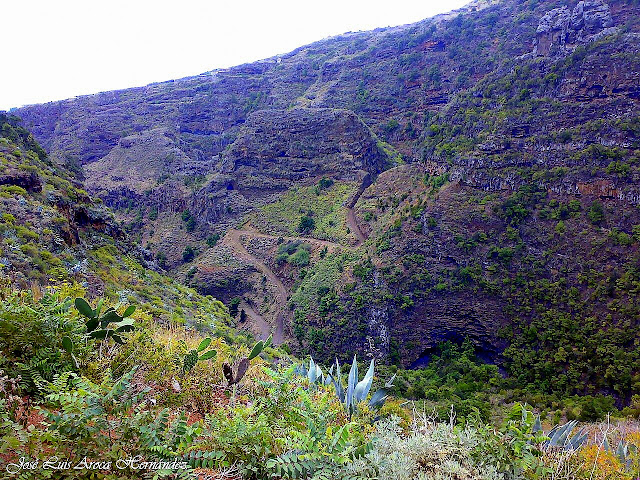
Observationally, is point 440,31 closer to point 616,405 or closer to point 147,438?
point 616,405

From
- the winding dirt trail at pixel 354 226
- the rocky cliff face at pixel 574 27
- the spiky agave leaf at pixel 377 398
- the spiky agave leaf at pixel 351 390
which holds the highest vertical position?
the rocky cliff face at pixel 574 27

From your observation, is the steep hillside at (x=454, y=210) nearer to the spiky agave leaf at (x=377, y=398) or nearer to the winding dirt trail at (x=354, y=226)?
the winding dirt trail at (x=354, y=226)

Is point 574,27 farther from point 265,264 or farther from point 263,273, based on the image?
point 263,273

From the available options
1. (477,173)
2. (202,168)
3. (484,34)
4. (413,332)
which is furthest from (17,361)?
(484,34)

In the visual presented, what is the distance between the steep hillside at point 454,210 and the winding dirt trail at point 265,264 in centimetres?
23

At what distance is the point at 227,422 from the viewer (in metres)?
3.16

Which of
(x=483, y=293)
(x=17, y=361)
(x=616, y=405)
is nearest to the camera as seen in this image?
(x=17, y=361)

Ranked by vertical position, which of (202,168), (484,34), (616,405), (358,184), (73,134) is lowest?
(616,405)

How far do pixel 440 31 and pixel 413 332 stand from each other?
67848 mm

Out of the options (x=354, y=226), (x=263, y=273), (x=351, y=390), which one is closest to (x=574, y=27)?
(x=354, y=226)

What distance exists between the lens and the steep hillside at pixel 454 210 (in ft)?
77.0

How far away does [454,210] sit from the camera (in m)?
29.9

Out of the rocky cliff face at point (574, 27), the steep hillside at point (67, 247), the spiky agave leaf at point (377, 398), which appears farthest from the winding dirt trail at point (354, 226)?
the spiky agave leaf at point (377, 398)

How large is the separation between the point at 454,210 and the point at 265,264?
19835mm
